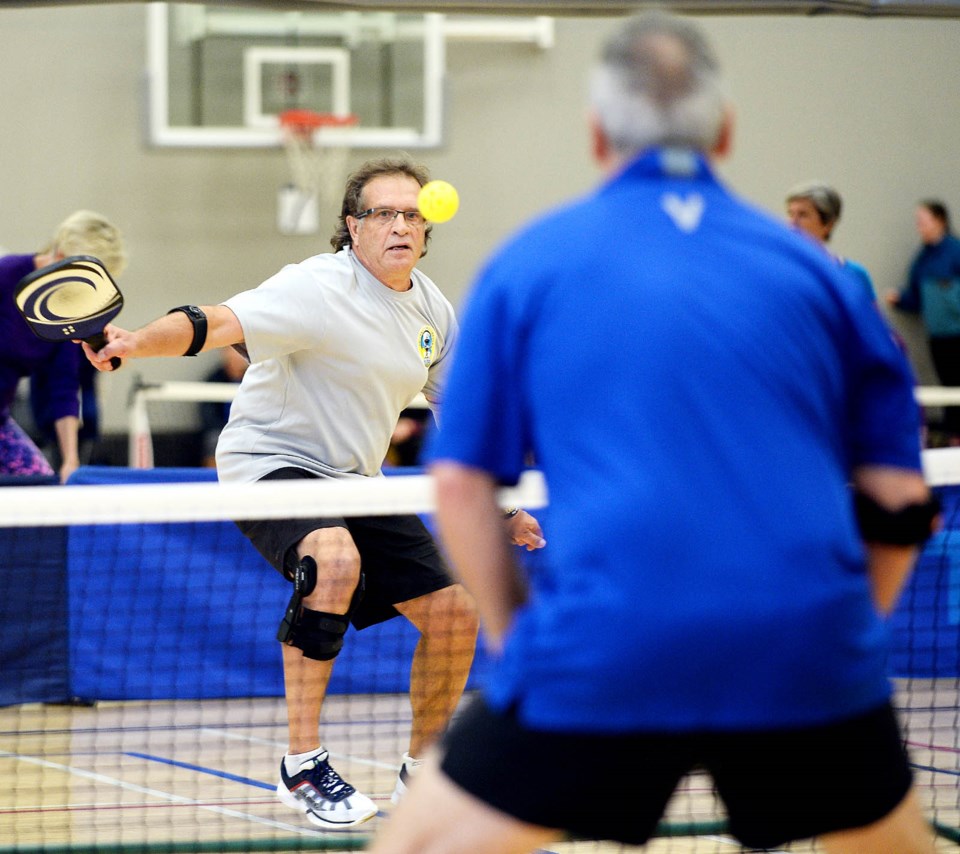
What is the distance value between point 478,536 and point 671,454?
0.28 meters

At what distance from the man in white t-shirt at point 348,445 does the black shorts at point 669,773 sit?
6.26ft

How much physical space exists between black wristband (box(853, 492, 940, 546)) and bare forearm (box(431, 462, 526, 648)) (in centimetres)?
49

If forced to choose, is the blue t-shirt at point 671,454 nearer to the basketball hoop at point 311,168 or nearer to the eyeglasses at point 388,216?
the eyeglasses at point 388,216

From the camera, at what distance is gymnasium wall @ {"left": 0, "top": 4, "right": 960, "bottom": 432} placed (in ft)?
34.2

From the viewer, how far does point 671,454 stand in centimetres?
157

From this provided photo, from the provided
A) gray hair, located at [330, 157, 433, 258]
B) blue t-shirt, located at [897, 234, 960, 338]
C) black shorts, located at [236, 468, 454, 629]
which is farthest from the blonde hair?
blue t-shirt, located at [897, 234, 960, 338]

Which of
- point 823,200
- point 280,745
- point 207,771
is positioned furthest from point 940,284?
point 207,771

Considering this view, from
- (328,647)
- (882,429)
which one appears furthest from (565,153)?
(882,429)

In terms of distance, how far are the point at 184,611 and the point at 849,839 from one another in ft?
13.8

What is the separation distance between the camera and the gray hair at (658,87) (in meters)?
1.68

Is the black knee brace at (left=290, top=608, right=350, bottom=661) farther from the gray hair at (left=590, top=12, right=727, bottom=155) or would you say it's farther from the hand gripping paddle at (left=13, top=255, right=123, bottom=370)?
the gray hair at (left=590, top=12, right=727, bottom=155)

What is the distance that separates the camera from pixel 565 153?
10953 mm

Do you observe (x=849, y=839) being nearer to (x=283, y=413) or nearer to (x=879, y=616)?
(x=879, y=616)

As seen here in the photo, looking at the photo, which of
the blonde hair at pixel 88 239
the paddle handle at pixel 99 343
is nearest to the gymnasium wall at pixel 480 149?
the blonde hair at pixel 88 239
